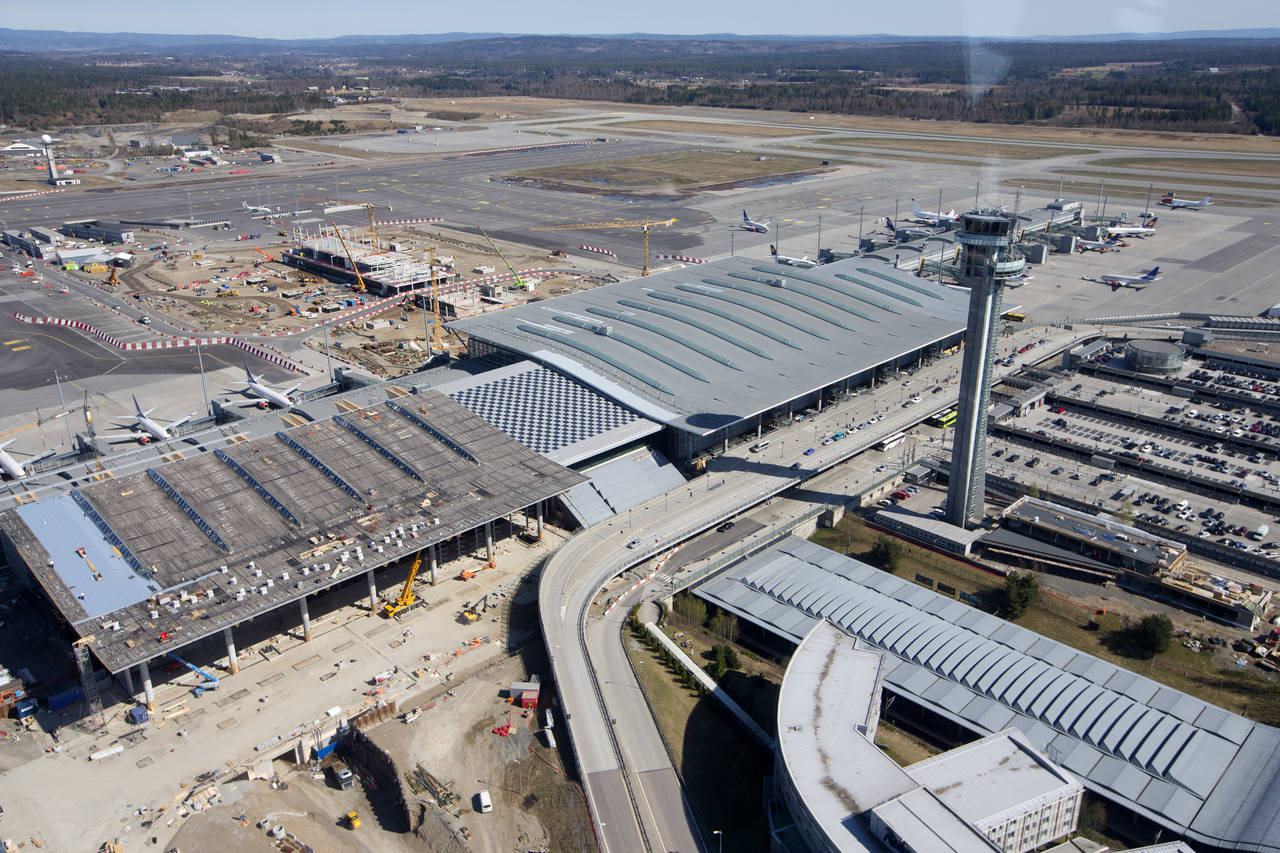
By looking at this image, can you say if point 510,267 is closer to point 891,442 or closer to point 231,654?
point 891,442

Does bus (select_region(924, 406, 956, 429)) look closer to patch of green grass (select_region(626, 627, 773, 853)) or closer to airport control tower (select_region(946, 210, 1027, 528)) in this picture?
airport control tower (select_region(946, 210, 1027, 528))

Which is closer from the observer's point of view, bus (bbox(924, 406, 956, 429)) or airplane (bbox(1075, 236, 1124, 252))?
bus (bbox(924, 406, 956, 429))

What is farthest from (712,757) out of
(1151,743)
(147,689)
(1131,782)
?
(147,689)

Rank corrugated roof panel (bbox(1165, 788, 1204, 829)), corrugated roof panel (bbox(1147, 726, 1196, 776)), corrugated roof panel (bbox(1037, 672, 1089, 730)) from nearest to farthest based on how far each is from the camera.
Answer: corrugated roof panel (bbox(1165, 788, 1204, 829)), corrugated roof panel (bbox(1147, 726, 1196, 776)), corrugated roof panel (bbox(1037, 672, 1089, 730))

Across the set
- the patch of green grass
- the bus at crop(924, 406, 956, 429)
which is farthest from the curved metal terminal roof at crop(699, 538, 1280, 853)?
the bus at crop(924, 406, 956, 429)

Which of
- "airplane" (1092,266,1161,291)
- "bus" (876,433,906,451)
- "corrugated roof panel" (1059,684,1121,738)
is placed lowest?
"corrugated roof panel" (1059,684,1121,738)

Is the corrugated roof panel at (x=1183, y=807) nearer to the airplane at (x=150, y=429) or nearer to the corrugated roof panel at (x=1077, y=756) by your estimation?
the corrugated roof panel at (x=1077, y=756)

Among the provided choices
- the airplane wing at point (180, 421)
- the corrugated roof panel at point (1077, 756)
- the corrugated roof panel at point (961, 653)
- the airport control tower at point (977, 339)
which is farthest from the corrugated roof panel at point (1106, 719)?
the airplane wing at point (180, 421)
